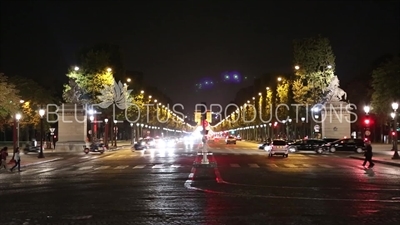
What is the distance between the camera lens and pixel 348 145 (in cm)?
6725

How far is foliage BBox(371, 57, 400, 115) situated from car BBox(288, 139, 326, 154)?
7.61 metres

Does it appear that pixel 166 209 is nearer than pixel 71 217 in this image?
No

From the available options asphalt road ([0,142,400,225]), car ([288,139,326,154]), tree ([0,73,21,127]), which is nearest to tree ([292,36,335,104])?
car ([288,139,326,154])

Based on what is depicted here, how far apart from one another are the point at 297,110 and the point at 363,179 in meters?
62.1

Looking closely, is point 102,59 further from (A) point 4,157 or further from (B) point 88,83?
(A) point 4,157

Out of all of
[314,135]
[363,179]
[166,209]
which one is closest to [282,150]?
[363,179]

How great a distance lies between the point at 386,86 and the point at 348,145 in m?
7.93

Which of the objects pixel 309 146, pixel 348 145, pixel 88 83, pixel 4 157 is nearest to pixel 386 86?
pixel 348 145

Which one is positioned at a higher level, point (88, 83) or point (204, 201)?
point (88, 83)

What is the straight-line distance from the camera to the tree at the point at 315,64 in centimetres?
8012

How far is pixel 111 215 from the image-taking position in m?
16.1

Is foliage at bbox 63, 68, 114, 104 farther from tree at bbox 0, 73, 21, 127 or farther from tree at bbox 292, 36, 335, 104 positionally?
tree at bbox 0, 73, 21, 127

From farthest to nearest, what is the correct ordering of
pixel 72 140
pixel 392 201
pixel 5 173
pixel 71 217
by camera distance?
1. pixel 72 140
2. pixel 5 173
3. pixel 392 201
4. pixel 71 217

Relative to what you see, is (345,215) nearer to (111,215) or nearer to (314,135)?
(111,215)
